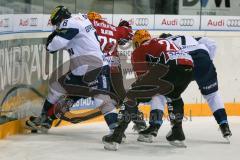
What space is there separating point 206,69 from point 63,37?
149 cm

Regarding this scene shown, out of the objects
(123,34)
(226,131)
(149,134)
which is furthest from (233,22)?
(149,134)

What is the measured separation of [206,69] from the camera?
764 centimetres

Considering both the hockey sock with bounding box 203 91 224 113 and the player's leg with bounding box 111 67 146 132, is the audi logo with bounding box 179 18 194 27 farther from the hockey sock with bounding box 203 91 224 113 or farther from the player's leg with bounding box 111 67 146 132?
the hockey sock with bounding box 203 91 224 113

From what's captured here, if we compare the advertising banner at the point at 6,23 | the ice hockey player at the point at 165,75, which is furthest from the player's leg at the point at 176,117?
the advertising banner at the point at 6,23

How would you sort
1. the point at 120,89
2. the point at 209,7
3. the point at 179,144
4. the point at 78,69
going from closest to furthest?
the point at 179,144, the point at 78,69, the point at 120,89, the point at 209,7

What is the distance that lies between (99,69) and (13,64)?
2.93 feet

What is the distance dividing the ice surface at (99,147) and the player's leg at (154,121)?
92mm

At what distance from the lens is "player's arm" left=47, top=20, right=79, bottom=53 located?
745 centimetres

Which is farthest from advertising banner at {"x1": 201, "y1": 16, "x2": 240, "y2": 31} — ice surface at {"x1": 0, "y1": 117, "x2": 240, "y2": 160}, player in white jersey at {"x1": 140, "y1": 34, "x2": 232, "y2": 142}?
player in white jersey at {"x1": 140, "y1": 34, "x2": 232, "y2": 142}

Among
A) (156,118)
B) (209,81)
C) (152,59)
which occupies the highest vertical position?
(152,59)

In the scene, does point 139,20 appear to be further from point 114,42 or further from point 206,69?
point 206,69

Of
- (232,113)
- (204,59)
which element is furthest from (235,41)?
(204,59)

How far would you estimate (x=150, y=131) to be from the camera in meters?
7.67

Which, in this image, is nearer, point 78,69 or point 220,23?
point 78,69
